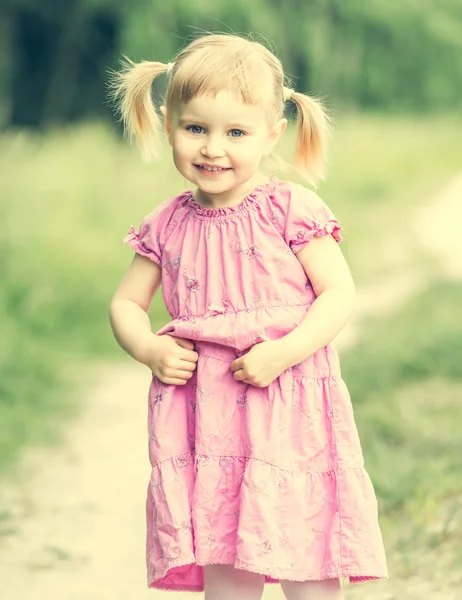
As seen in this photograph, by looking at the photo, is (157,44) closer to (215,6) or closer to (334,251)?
(215,6)

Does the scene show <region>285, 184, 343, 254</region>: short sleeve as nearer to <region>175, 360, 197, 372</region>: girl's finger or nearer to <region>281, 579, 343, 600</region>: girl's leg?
<region>175, 360, 197, 372</region>: girl's finger

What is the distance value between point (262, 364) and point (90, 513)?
200 centimetres

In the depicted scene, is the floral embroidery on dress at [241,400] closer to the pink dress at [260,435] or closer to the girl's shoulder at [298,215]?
the pink dress at [260,435]

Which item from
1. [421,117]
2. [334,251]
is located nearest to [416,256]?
[334,251]

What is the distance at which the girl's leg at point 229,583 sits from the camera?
2744mm

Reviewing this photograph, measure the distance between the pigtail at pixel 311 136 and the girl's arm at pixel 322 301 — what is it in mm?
198

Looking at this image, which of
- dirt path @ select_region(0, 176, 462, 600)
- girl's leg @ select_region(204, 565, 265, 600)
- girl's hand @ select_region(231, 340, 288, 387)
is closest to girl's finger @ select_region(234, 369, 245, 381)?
girl's hand @ select_region(231, 340, 288, 387)

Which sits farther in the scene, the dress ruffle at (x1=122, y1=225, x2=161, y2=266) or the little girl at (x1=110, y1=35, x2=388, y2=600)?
the dress ruffle at (x1=122, y1=225, x2=161, y2=266)

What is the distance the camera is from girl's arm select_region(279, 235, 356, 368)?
261cm

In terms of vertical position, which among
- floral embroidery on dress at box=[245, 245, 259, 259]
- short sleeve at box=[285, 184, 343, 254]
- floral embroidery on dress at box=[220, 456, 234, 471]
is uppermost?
short sleeve at box=[285, 184, 343, 254]

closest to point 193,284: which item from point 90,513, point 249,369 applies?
point 249,369

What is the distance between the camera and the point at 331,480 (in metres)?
2.67

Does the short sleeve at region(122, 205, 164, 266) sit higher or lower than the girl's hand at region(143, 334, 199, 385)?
higher

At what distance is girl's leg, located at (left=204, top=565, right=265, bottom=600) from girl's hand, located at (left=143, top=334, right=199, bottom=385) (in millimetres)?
452
